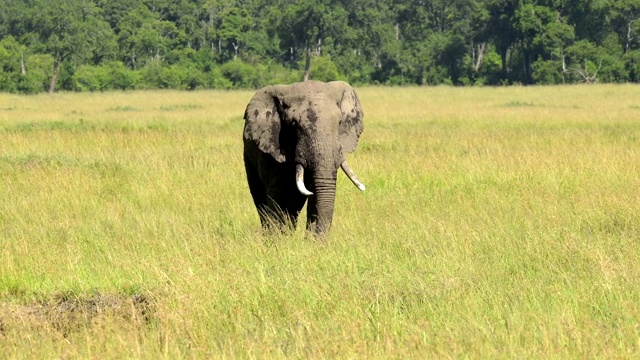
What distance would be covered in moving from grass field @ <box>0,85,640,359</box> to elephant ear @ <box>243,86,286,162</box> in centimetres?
69

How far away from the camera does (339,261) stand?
282 inches

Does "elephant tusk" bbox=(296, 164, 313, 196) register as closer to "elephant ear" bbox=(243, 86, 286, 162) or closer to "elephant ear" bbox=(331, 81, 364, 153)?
"elephant ear" bbox=(243, 86, 286, 162)

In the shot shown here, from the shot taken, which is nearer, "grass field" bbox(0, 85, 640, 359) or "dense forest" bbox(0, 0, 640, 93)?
"grass field" bbox(0, 85, 640, 359)

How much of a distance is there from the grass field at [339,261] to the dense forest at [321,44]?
139ft

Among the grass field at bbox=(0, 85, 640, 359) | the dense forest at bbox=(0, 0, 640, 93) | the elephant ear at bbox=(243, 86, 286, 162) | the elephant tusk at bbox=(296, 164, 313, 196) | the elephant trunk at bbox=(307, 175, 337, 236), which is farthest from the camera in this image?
the dense forest at bbox=(0, 0, 640, 93)

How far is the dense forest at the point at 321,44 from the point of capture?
60062 mm

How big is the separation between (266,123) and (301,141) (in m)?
0.49

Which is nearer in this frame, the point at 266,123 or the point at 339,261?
the point at 339,261

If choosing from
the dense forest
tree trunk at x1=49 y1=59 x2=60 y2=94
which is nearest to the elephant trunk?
the dense forest

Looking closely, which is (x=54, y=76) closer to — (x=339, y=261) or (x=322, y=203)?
(x=322, y=203)

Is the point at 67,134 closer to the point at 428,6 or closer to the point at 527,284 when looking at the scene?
the point at 527,284

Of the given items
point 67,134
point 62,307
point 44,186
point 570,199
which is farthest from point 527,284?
point 67,134

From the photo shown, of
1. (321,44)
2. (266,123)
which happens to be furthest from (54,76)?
(266,123)

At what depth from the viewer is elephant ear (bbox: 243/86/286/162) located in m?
8.57
